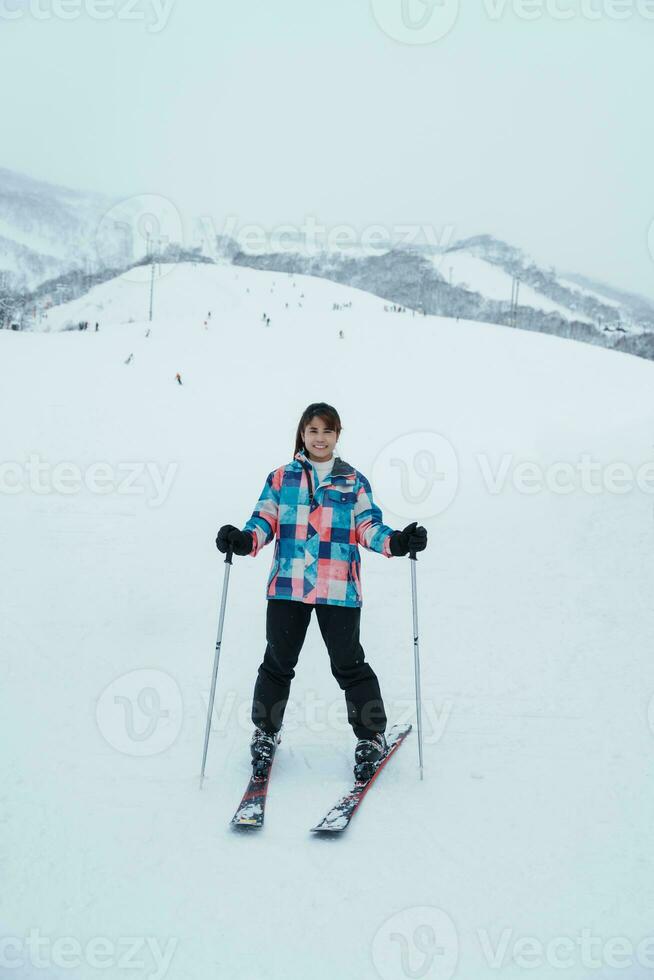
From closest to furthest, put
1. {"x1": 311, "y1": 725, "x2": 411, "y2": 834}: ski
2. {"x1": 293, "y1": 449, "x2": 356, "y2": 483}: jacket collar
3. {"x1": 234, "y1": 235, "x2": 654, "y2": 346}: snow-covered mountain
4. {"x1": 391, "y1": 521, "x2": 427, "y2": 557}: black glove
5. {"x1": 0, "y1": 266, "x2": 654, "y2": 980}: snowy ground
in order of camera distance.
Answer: {"x1": 0, "y1": 266, "x2": 654, "y2": 980}: snowy ground < {"x1": 311, "y1": 725, "x2": 411, "y2": 834}: ski < {"x1": 391, "y1": 521, "x2": 427, "y2": 557}: black glove < {"x1": 293, "y1": 449, "x2": 356, "y2": 483}: jacket collar < {"x1": 234, "y1": 235, "x2": 654, "y2": 346}: snow-covered mountain

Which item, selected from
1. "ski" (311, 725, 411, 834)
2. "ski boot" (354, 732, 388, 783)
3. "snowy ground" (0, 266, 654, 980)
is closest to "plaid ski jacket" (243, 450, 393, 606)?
"ski boot" (354, 732, 388, 783)

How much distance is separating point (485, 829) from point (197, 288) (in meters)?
74.5

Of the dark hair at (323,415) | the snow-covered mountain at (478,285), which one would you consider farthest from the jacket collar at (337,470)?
the snow-covered mountain at (478,285)

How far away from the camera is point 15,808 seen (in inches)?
120

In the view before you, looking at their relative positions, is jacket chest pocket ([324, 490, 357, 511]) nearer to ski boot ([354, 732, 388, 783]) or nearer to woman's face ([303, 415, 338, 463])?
woman's face ([303, 415, 338, 463])

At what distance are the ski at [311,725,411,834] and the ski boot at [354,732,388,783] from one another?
0.7 inches

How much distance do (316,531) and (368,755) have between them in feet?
3.96

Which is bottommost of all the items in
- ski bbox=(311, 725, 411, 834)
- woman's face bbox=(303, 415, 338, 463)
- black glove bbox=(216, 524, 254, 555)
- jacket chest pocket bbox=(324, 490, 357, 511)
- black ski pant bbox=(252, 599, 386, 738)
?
ski bbox=(311, 725, 411, 834)

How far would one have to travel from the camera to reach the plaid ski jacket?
3373mm

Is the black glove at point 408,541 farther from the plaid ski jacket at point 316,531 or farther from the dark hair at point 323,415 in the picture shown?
the dark hair at point 323,415

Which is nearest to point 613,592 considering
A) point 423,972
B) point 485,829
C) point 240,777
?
point 485,829

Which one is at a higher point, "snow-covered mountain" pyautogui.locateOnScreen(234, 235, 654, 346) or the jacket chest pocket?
"snow-covered mountain" pyautogui.locateOnScreen(234, 235, 654, 346)

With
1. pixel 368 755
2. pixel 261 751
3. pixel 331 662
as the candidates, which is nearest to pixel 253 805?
pixel 261 751

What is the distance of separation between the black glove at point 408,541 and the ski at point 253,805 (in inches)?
51.9
